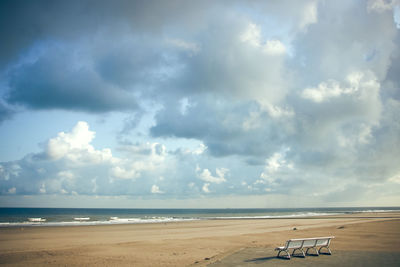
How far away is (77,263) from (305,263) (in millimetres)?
10667

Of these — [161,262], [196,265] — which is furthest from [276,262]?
[161,262]

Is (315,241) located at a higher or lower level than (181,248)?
higher

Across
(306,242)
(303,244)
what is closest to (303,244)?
(303,244)

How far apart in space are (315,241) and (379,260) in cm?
271

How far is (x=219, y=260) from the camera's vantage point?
500 inches

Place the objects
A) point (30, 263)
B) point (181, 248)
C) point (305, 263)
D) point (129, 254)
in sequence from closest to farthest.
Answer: point (305, 263) → point (30, 263) → point (129, 254) → point (181, 248)

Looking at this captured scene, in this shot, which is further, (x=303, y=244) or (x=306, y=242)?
(x=306, y=242)

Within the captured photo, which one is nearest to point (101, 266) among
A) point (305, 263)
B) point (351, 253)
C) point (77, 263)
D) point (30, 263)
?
point (77, 263)

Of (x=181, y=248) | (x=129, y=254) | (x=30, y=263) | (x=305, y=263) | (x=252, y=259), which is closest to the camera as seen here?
(x=305, y=263)

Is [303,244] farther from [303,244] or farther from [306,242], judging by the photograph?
[306,242]

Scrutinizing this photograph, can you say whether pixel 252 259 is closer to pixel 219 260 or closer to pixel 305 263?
pixel 219 260

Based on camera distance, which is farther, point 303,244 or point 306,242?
point 306,242

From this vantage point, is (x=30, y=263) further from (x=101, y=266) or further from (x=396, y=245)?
(x=396, y=245)

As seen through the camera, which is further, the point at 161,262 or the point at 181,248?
the point at 181,248
